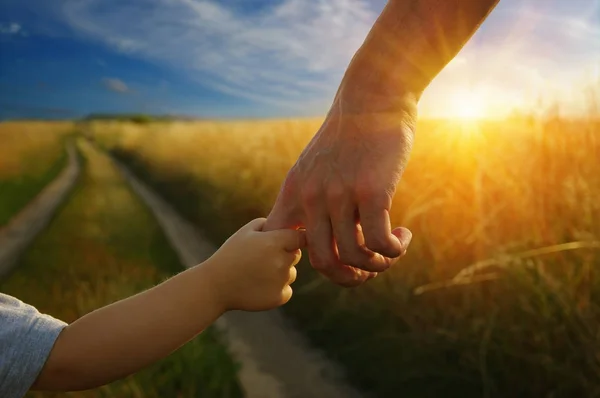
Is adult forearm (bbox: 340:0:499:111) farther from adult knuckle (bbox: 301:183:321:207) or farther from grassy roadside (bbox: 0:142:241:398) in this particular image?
grassy roadside (bbox: 0:142:241:398)

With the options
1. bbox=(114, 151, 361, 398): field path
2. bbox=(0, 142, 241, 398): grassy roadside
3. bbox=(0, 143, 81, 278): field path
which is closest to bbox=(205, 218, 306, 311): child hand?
bbox=(0, 142, 241, 398): grassy roadside

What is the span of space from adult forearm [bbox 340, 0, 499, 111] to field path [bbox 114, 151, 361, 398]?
192 cm

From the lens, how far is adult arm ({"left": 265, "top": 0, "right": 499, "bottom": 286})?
0.99 metres

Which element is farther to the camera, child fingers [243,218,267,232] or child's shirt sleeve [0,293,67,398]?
child fingers [243,218,267,232]

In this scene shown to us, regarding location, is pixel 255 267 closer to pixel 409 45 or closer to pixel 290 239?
pixel 290 239

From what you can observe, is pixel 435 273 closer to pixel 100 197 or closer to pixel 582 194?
pixel 582 194

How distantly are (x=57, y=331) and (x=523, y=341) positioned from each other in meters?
1.81

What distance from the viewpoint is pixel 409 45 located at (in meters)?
1.07

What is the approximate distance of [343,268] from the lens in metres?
1.07

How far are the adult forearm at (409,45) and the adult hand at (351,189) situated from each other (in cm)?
2

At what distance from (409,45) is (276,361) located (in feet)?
7.71

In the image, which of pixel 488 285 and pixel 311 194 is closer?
pixel 311 194

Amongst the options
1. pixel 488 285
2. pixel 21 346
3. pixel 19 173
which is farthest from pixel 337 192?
pixel 19 173

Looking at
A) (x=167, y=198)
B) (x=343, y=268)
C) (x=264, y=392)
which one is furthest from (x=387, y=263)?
(x=167, y=198)
